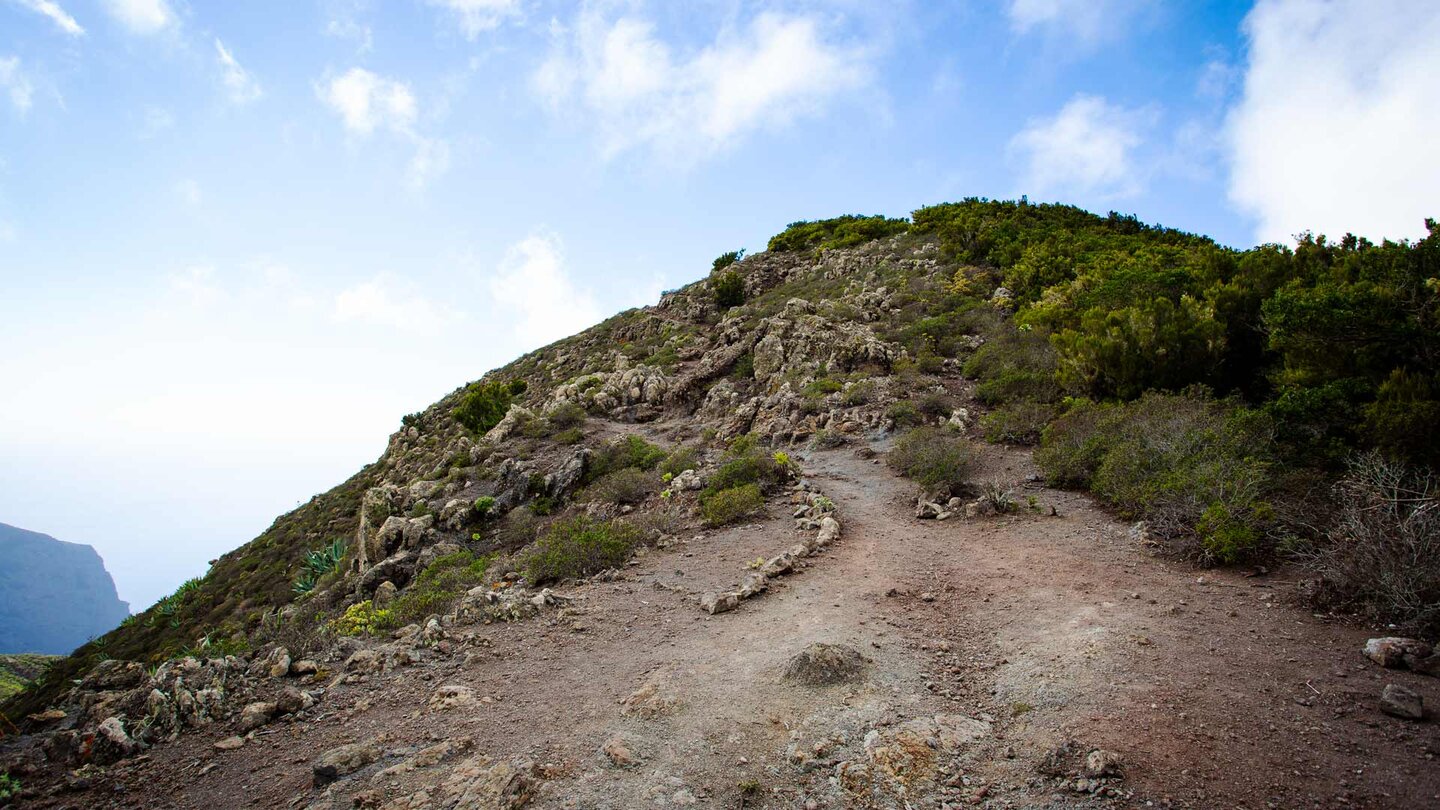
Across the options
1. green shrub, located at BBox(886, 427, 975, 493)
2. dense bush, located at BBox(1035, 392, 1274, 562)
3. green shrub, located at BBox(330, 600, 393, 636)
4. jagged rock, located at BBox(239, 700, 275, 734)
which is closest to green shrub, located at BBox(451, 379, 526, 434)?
green shrub, located at BBox(330, 600, 393, 636)

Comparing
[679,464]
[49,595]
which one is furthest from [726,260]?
[49,595]

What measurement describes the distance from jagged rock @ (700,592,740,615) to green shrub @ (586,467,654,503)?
18.7 feet

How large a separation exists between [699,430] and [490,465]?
22.6 ft

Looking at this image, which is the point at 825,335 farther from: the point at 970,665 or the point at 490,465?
the point at 970,665

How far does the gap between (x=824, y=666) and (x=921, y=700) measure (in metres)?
0.80

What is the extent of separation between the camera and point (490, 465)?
17625 mm

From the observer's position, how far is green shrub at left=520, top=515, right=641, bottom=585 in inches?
339

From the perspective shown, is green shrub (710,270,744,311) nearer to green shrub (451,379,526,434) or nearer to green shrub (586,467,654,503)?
green shrub (451,379,526,434)

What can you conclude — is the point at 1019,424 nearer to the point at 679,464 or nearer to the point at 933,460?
the point at 933,460

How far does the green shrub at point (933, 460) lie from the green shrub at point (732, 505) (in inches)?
121

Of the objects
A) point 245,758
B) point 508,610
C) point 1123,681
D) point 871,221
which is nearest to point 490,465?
point 508,610

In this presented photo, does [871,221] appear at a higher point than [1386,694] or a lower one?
higher

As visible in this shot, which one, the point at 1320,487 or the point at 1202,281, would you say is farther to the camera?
the point at 1202,281

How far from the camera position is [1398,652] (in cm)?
406
